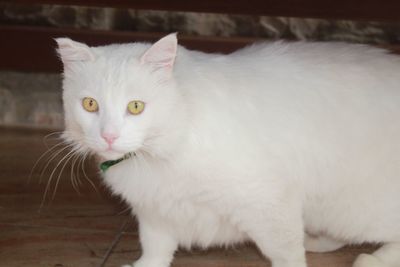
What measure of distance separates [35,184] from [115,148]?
47.0 inches

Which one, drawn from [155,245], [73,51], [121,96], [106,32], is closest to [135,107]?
[121,96]

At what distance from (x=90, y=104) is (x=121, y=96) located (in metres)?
0.09

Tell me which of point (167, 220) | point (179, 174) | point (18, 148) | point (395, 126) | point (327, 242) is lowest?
point (18, 148)

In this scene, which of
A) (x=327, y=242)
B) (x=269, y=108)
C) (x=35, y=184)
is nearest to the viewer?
(x=269, y=108)

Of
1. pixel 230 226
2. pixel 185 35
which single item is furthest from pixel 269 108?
pixel 185 35

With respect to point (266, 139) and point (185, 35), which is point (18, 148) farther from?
point (266, 139)

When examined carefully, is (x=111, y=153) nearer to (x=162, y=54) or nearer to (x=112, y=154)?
(x=112, y=154)

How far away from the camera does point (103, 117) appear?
4.69 ft

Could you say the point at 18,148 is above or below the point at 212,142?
below

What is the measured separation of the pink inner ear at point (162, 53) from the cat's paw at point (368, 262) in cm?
75

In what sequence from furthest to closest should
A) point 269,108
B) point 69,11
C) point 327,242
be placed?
point 69,11, point 327,242, point 269,108

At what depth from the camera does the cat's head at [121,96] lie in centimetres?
142

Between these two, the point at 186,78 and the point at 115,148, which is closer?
the point at 115,148

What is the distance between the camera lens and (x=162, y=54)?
4.75 ft
